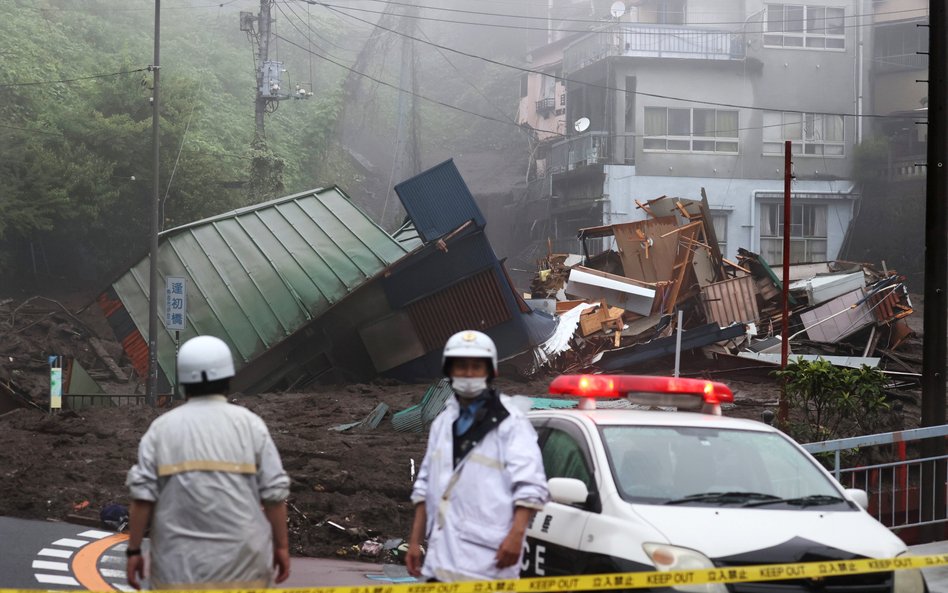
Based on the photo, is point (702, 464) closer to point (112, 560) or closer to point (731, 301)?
point (112, 560)

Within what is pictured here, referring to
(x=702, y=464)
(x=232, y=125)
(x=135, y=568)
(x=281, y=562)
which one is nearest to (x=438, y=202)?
(x=702, y=464)

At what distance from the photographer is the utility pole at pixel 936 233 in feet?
35.5

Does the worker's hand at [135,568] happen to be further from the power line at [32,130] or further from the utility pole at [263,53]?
the power line at [32,130]

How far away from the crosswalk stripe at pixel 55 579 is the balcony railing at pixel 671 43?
41.3 meters

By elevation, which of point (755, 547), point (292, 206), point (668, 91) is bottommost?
point (755, 547)

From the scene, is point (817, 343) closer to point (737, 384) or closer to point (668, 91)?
point (737, 384)

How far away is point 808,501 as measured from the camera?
5.80 metres

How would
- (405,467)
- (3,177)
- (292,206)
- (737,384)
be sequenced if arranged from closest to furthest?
(405,467) → (737,384) → (292,206) → (3,177)

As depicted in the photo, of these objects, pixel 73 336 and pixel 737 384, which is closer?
pixel 737 384

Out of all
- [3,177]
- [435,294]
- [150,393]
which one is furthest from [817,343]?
[3,177]

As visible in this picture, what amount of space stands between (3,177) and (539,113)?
28.7 m

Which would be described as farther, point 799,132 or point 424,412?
point 799,132

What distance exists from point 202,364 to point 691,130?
1753 inches

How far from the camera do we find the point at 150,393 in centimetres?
2600
